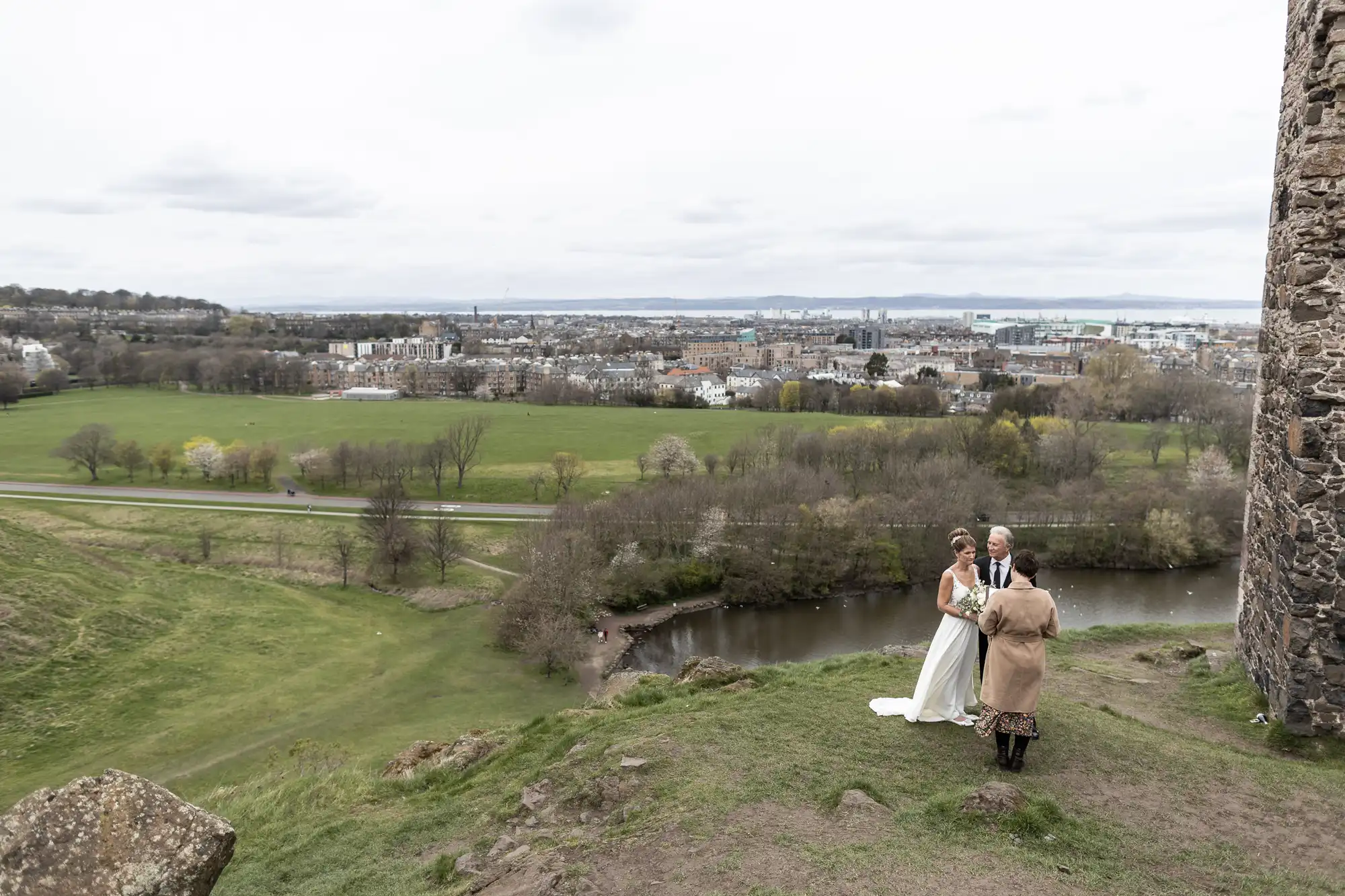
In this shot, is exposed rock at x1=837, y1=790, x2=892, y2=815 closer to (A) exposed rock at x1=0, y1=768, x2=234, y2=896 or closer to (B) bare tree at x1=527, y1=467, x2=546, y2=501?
(A) exposed rock at x1=0, y1=768, x2=234, y2=896

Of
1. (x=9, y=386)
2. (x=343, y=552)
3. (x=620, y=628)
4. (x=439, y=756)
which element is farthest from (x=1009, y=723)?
(x=9, y=386)

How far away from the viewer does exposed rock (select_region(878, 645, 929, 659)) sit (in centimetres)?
1298

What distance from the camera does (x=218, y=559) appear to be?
136 ft

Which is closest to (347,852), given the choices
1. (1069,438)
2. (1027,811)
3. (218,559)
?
(1027,811)

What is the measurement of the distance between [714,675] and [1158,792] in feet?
19.0

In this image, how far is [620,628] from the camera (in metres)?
35.1

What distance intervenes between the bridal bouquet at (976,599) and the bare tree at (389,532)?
35874mm

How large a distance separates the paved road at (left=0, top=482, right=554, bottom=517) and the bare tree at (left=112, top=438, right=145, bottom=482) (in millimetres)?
2559

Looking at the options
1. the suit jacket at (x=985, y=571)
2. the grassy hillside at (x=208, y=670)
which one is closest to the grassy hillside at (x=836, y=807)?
the suit jacket at (x=985, y=571)

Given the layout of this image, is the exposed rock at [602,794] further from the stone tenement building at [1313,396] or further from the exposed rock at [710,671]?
the stone tenement building at [1313,396]

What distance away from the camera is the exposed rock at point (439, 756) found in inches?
420

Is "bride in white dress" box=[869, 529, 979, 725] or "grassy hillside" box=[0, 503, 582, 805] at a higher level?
"bride in white dress" box=[869, 529, 979, 725]

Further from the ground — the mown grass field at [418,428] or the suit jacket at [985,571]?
the suit jacket at [985,571]

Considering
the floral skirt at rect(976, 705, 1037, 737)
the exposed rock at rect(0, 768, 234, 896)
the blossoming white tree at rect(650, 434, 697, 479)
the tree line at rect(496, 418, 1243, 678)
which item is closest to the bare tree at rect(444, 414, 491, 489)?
the blossoming white tree at rect(650, 434, 697, 479)
